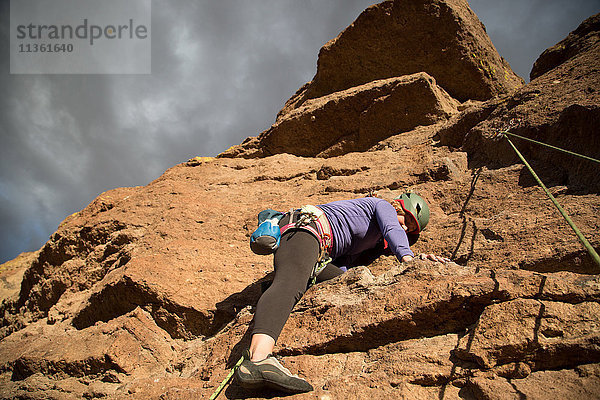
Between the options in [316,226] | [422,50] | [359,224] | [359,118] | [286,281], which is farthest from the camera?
[422,50]

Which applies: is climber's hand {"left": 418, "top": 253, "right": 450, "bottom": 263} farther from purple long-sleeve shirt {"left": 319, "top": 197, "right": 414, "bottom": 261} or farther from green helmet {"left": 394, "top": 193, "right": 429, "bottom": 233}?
green helmet {"left": 394, "top": 193, "right": 429, "bottom": 233}

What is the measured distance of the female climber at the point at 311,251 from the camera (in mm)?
2078

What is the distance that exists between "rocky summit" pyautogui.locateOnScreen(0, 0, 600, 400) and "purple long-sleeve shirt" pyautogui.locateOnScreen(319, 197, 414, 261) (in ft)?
1.21

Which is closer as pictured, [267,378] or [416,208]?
[267,378]

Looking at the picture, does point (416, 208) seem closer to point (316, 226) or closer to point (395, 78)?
point (316, 226)

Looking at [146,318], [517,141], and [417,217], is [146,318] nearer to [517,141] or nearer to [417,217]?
[417,217]

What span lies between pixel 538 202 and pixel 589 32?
12.7 feet

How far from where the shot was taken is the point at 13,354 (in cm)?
396

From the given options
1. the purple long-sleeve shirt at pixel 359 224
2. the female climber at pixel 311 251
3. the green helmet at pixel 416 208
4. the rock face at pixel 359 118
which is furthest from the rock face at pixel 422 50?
the purple long-sleeve shirt at pixel 359 224

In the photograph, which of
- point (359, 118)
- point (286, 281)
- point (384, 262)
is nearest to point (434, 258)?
point (384, 262)

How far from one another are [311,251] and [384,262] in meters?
1.12

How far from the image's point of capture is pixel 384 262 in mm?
3570

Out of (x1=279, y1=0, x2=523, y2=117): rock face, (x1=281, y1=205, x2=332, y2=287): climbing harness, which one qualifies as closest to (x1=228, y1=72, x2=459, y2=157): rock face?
(x1=279, y1=0, x2=523, y2=117): rock face

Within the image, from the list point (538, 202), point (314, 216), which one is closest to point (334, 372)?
point (314, 216)
